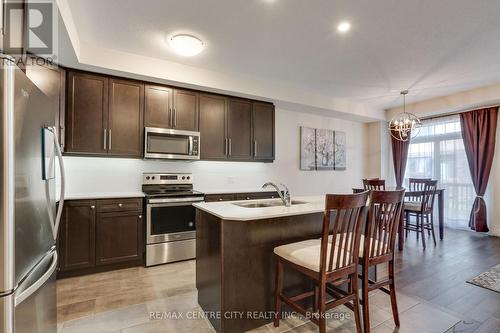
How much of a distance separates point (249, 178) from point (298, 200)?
1.98m

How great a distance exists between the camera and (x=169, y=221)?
10.8ft

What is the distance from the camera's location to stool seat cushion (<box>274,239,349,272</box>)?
1681 mm

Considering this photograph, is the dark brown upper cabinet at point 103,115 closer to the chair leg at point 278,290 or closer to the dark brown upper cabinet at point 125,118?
the dark brown upper cabinet at point 125,118

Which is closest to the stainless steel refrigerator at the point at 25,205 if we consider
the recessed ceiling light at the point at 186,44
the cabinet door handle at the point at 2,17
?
the cabinet door handle at the point at 2,17

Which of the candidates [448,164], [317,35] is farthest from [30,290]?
[448,164]

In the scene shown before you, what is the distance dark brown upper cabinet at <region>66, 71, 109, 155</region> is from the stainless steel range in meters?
0.80

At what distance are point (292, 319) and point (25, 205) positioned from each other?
2.00 m

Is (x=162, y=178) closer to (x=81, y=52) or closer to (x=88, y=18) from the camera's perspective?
(x=81, y=52)

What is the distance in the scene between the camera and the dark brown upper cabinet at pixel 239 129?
4.04 meters

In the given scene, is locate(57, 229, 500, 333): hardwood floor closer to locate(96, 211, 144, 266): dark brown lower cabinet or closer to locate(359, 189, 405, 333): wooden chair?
locate(96, 211, 144, 266): dark brown lower cabinet

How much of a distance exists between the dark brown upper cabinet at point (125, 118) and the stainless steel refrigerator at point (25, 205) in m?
1.66

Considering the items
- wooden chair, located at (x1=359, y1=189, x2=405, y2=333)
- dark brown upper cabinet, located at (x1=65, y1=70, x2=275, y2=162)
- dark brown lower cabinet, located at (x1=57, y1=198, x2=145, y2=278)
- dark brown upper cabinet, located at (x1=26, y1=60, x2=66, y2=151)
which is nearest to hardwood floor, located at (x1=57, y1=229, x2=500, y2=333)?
dark brown lower cabinet, located at (x1=57, y1=198, x2=145, y2=278)

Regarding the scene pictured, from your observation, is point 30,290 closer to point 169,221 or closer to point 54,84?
point 169,221

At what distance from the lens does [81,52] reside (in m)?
2.87
